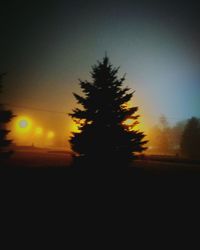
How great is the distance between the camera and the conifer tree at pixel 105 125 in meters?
13.1

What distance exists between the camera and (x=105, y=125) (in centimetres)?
1361

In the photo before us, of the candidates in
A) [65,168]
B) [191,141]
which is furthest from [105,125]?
[191,141]

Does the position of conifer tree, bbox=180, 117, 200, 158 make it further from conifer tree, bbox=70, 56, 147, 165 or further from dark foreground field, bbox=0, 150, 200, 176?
conifer tree, bbox=70, 56, 147, 165

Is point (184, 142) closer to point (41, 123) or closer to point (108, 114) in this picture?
point (108, 114)

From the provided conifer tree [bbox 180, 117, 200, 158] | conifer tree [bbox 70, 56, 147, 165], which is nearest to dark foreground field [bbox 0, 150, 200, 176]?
conifer tree [bbox 70, 56, 147, 165]

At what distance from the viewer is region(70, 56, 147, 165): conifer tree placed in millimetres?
13086

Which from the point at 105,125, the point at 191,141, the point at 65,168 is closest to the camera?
the point at 105,125

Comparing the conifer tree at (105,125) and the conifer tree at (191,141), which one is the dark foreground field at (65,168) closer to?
the conifer tree at (105,125)

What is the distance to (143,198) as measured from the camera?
838 centimetres

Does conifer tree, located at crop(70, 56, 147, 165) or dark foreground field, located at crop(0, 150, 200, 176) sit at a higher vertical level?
conifer tree, located at crop(70, 56, 147, 165)

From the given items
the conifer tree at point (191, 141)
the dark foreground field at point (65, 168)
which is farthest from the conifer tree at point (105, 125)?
the conifer tree at point (191, 141)

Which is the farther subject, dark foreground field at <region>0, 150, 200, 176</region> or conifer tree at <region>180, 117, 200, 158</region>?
conifer tree at <region>180, 117, 200, 158</region>

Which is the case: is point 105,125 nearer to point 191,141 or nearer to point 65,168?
point 65,168

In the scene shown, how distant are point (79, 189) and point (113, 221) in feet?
12.1
